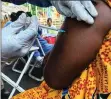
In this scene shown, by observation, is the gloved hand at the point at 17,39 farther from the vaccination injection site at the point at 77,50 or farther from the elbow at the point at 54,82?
the elbow at the point at 54,82

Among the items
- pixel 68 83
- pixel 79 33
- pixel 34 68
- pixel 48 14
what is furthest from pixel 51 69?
pixel 34 68

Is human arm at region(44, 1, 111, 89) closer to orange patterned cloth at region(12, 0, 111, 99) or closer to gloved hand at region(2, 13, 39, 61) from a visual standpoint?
orange patterned cloth at region(12, 0, 111, 99)

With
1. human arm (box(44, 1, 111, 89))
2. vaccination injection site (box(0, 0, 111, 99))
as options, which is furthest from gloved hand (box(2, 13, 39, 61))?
human arm (box(44, 1, 111, 89))

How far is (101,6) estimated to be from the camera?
1011 mm

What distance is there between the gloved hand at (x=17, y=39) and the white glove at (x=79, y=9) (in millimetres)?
168

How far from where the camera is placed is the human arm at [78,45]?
3.26 ft

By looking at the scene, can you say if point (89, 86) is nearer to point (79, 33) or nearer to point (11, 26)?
point (79, 33)

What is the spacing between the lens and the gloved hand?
974 mm

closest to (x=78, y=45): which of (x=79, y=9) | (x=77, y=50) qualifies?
(x=77, y=50)

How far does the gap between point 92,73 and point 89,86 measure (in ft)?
0.17

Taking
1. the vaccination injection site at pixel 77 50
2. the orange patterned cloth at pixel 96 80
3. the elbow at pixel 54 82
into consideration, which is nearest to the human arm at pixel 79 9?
the vaccination injection site at pixel 77 50

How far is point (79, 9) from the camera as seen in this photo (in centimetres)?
89

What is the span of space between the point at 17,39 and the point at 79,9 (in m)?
0.26

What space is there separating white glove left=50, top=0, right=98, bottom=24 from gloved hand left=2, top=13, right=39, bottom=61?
6.6 inches
